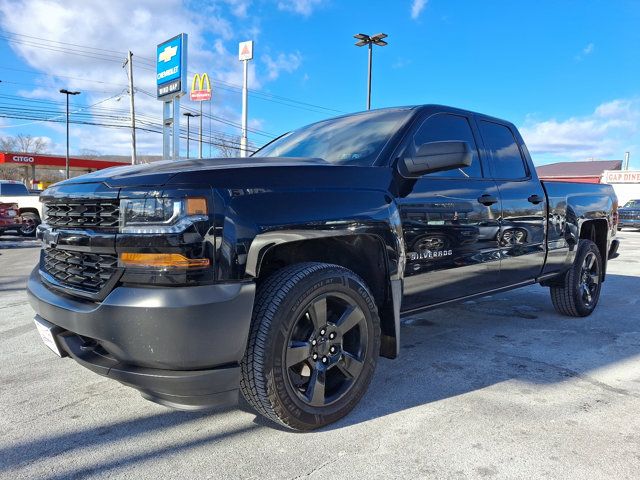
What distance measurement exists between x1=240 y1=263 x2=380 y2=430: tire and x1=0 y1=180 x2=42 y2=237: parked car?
15.4 m

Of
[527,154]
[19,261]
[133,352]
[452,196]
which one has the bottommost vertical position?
[19,261]

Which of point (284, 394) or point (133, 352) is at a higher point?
point (133, 352)

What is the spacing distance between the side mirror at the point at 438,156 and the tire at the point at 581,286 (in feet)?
9.06

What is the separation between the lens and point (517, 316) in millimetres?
5297

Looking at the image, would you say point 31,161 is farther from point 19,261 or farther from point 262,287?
point 262,287

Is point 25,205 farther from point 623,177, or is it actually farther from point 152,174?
point 623,177

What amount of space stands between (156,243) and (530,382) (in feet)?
8.75

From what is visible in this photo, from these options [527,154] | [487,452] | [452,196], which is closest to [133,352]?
[487,452]

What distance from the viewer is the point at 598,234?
18.4 feet

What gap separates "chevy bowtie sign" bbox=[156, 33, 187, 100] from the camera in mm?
16422

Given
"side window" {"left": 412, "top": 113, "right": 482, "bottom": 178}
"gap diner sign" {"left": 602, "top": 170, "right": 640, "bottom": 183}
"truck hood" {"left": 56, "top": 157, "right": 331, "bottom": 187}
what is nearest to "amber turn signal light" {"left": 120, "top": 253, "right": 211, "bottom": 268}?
"truck hood" {"left": 56, "top": 157, "right": 331, "bottom": 187}

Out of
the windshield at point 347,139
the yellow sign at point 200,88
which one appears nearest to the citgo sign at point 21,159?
the yellow sign at point 200,88

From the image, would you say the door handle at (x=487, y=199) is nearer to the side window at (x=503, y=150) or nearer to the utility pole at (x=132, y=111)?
the side window at (x=503, y=150)

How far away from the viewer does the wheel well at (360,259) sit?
2762mm
